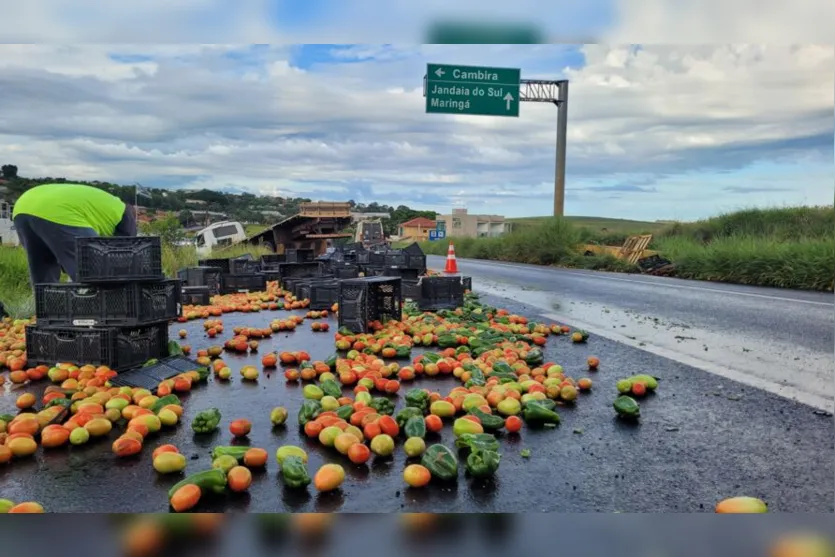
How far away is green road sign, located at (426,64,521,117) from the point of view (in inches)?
751

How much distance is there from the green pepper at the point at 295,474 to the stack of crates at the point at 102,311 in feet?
9.76

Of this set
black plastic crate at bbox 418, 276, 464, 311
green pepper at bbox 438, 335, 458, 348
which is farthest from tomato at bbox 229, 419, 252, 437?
black plastic crate at bbox 418, 276, 464, 311

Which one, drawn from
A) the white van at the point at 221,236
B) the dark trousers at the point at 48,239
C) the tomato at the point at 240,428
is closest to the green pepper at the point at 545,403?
the tomato at the point at 240,428

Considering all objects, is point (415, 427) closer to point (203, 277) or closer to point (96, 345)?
point (96, 345)

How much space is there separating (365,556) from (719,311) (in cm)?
882

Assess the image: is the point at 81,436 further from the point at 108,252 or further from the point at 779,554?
the point at 779,554

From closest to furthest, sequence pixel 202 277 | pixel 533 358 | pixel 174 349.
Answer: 1. pixel 533 358
2. pixel 174 349
3. pixel 202 277

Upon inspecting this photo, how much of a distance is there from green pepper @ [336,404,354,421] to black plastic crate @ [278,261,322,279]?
8.88 m

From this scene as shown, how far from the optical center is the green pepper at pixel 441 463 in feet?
9.40

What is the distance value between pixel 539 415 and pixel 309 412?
1.49m

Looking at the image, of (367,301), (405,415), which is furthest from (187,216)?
(405,415)

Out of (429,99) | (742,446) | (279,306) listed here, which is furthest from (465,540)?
(429,99)

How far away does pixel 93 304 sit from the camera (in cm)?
521

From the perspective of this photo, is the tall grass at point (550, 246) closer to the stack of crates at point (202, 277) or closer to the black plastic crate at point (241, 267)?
the black plastic crate at point (241, 267)
